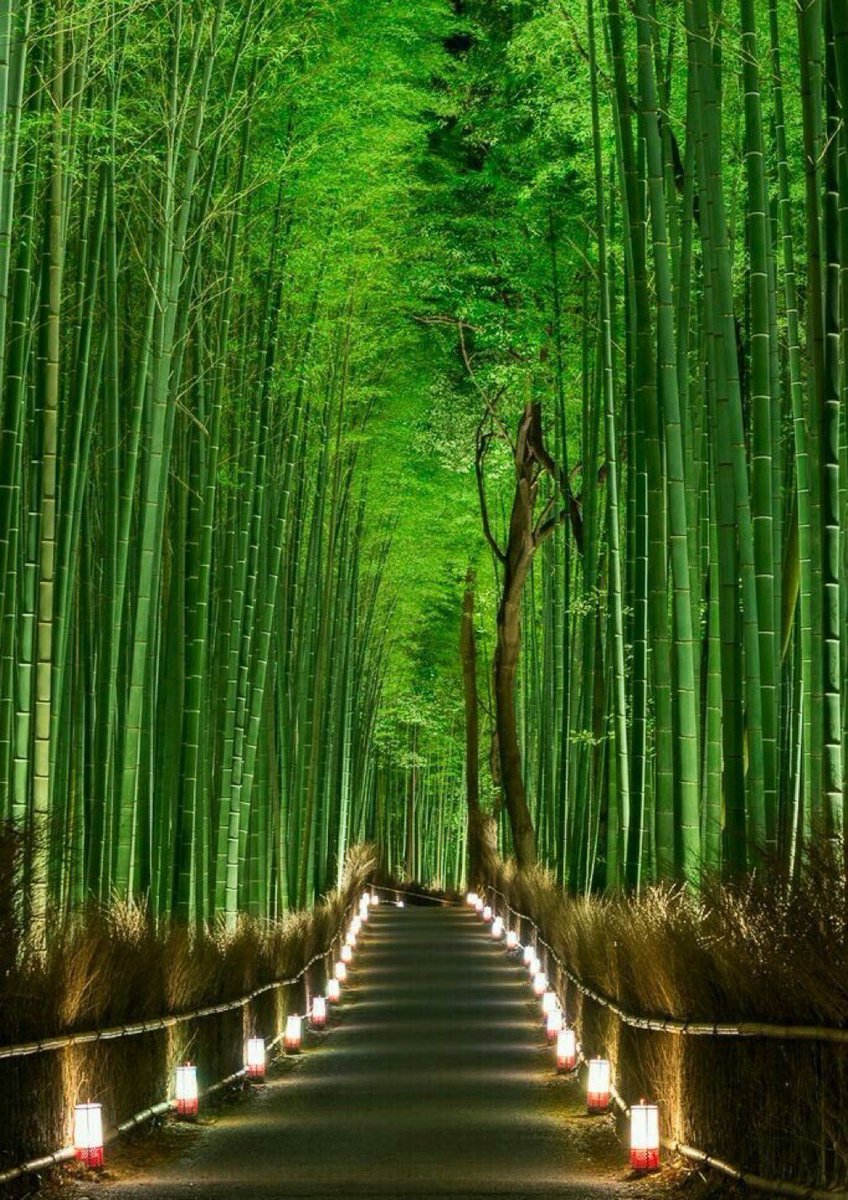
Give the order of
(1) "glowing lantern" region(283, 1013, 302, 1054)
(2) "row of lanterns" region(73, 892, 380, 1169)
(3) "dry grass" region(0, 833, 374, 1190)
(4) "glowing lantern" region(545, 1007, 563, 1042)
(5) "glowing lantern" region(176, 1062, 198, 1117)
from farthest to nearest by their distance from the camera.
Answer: (1) "glowing lantern" region(283, 1013, 302, 1054) < (4) "glowing lantern" region(545, 1007, 563, 1042) < (5) "glowing lantern" region(176, 1062, 198, 1117) < (2) "row of lanterns" region(73, 892, 380, 1169) < (3) "dry grass" region(0, 833, 374, 1190)

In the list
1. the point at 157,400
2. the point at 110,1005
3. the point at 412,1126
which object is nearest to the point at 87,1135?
the point at 110,1005

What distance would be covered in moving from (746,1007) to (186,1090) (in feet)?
11.3

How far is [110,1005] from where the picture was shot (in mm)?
6871

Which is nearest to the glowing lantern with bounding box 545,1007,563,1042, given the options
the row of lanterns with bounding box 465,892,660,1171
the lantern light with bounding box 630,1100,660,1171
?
the row of lanterns with bounding box 465,892,660,1171

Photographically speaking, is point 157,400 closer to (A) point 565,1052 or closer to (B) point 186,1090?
(B) point 186,1090

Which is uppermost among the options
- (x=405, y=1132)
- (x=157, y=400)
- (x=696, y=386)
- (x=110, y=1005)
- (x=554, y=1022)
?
(x=696, y=386)

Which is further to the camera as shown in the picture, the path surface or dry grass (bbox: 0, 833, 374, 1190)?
the path surface

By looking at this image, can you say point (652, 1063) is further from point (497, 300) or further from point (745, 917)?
point (497, 300)

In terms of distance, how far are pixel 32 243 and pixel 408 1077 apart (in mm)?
4635

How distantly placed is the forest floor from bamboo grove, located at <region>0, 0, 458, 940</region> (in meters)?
1.00

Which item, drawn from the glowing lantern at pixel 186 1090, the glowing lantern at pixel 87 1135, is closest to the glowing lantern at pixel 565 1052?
the glowing lantern at pixel 186 1090

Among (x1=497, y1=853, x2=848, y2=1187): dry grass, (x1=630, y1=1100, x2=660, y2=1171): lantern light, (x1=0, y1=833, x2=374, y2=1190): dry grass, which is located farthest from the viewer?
(x1=630, y1=1100, x2=660, y2=1171): lantern light

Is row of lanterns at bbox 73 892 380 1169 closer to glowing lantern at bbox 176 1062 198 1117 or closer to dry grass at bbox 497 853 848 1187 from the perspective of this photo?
glowing lantern at bbox 176 1062 198 1117

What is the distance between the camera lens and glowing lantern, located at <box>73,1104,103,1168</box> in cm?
623
